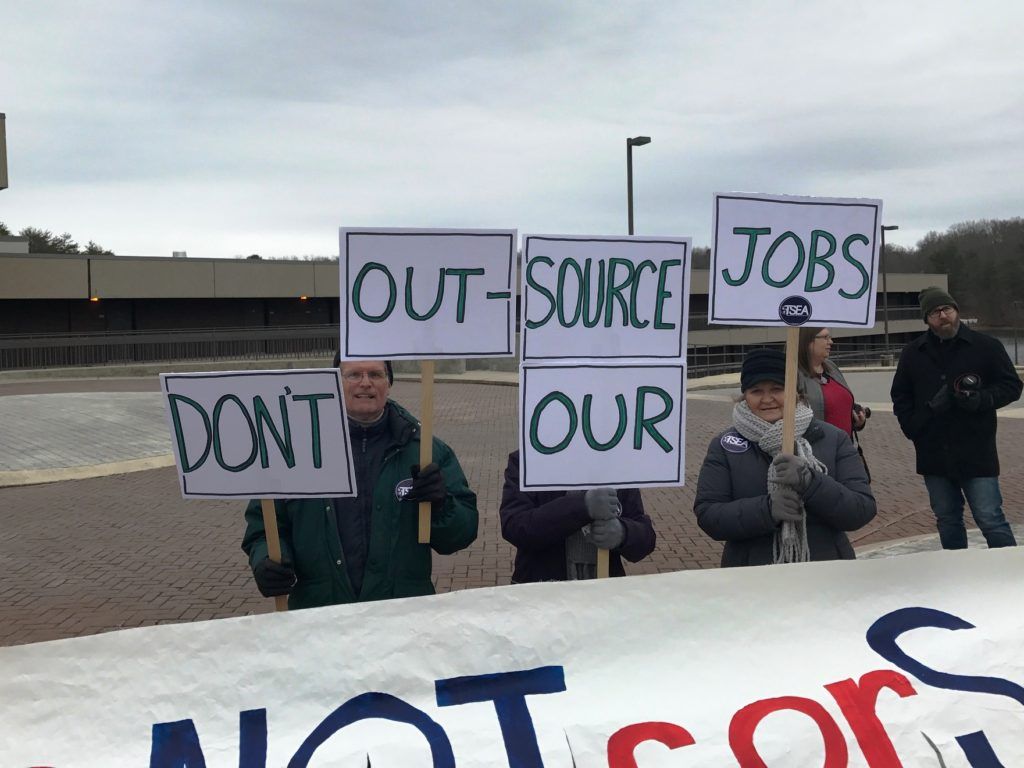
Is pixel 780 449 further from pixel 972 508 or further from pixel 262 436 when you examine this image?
pixel 972 508

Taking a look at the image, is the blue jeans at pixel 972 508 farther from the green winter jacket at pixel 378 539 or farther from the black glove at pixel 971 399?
the green winter jacket at pixel 378 539

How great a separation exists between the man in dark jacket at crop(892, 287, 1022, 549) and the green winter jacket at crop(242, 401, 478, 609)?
3414mm

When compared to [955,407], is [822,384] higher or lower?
higher

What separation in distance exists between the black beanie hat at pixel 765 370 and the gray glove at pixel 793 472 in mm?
430

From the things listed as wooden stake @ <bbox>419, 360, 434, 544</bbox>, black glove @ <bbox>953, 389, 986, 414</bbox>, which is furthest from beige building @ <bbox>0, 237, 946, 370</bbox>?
wooden stake @ <bbox>419, 360, 434, 544</bbox>

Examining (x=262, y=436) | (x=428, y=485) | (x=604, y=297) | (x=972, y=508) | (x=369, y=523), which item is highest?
(x=604, y=297)

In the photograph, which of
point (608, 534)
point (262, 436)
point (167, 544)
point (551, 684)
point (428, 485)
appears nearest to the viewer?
point (551, 684)

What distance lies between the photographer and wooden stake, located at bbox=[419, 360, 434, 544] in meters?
2.81

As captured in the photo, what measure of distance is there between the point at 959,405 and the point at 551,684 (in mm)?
3745

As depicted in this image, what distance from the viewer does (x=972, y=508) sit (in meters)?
5.39

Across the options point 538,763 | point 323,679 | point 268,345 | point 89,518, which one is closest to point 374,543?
point 323,679

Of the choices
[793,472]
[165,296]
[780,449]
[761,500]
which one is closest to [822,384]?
[780,449]

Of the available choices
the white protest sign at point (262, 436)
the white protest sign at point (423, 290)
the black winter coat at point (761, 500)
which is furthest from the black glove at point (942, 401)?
the white protest sign at point (262, 436)

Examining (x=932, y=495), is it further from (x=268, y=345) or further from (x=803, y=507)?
(x=268, y=345)
